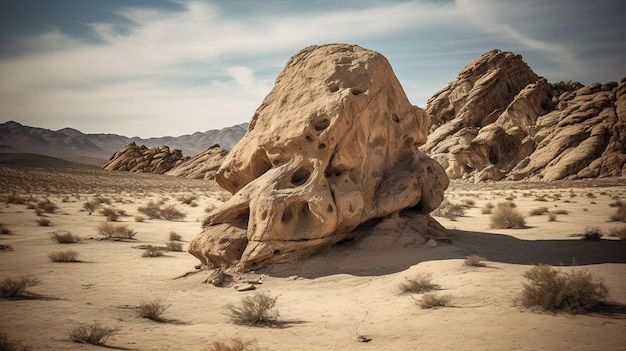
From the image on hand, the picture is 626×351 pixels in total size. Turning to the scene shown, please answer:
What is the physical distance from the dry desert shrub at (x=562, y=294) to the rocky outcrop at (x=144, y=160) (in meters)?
73.4

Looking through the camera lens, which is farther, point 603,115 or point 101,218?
point 603,115

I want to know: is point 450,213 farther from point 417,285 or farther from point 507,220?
point 417,285

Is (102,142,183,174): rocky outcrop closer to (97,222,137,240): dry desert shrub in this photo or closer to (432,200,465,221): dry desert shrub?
(97,222,137,240): dry desert shrub

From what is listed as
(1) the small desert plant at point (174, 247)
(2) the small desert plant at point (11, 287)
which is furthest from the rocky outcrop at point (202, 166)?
(2) the small desert plant at point (11, 287)

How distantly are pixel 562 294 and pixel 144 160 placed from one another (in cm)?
7726

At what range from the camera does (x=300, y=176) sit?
10.1 metres

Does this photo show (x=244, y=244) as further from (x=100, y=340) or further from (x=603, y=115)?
(x=603, y=115)

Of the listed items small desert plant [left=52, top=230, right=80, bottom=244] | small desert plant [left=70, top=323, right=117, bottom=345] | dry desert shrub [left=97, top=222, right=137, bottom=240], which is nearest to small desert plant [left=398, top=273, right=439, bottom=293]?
small desert plant [left=70, top=323, right=117, bottom=345]

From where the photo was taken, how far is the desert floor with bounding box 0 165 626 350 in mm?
5168

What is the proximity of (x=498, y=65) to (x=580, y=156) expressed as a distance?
2523 cm

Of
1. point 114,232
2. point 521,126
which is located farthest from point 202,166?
point 114,232

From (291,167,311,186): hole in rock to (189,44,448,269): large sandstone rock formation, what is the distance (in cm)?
3

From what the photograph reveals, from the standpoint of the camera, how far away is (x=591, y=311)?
5.51 metres

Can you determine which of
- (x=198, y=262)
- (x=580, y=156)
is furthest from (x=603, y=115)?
(x=198, y=262)
